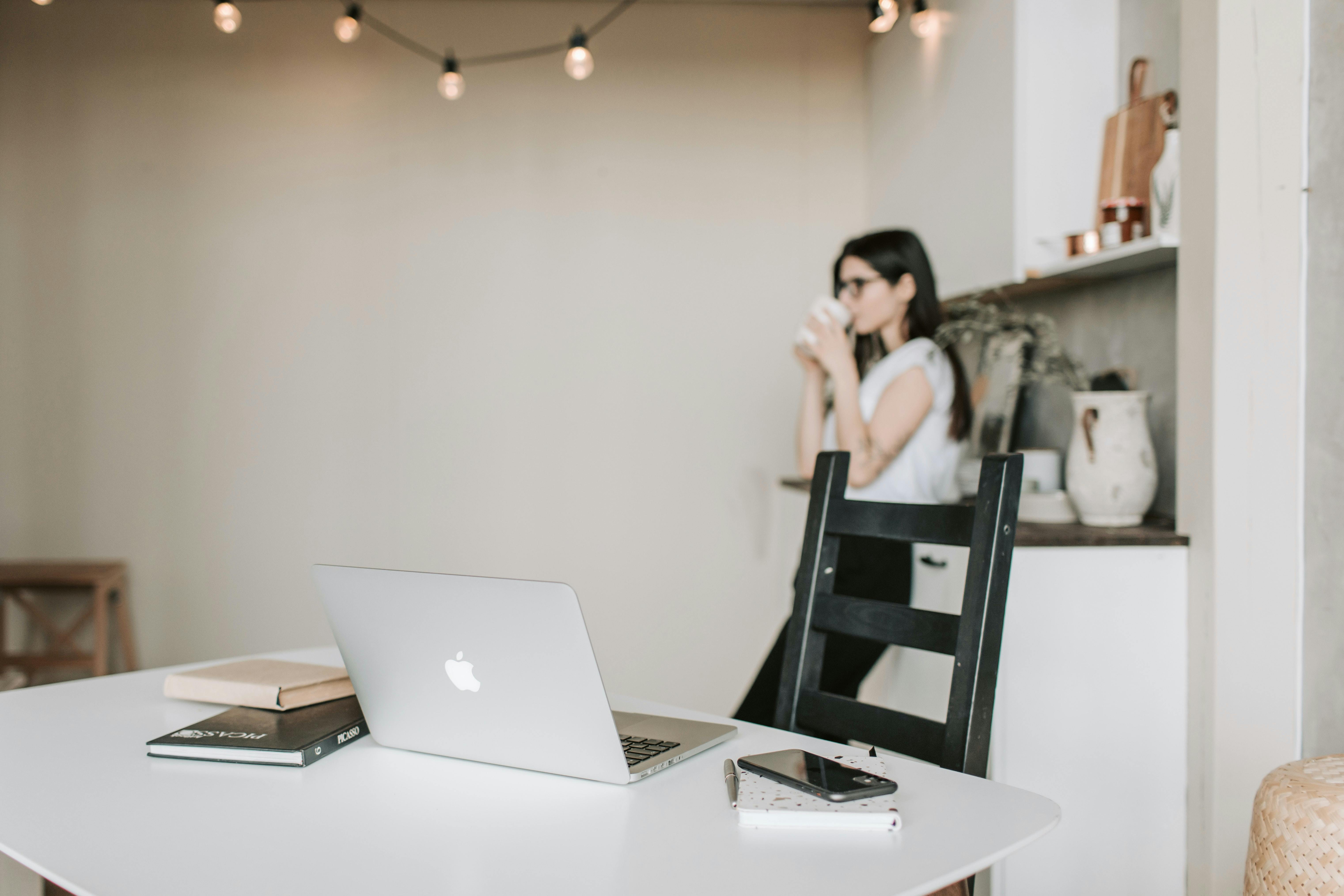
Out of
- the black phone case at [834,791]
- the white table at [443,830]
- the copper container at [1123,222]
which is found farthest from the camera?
the copper container at [1123,222]

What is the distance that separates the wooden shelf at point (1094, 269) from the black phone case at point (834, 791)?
4.64 feet

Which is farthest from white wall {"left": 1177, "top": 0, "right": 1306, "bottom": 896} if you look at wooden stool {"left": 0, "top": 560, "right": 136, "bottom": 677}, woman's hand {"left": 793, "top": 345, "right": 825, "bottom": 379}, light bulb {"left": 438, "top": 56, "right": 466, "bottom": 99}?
wooden stool {"left": 0, "top": 560, "right": 136, "bottom": 677}

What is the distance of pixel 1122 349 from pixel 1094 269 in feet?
0.89

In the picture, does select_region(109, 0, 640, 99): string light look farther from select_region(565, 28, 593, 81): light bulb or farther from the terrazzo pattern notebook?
the terrazzo pattern notebook

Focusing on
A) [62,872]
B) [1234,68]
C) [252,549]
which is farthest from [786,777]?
[252,549]

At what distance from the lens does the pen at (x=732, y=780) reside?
0.89 m

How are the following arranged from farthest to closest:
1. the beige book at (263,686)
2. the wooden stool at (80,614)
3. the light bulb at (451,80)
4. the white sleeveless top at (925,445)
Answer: the wooden stool at (80,614), the light bulb at (451,80), the white sleeveless top at (925,445), the beige book at (263,686)

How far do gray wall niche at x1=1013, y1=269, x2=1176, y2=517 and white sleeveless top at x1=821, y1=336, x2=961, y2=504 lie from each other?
1.47 feet

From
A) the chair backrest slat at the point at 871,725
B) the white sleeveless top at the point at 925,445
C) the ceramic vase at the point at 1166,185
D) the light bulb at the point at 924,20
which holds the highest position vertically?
the light bulb at the point at 924,20

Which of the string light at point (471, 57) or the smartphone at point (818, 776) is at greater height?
the string light at point (471, 57)

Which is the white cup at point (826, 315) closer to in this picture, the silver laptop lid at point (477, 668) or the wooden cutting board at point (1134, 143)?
the wooden cutting board at point (1134, 143)

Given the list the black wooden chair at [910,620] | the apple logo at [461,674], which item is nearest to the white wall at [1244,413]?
the black wooden chair at [910,620]

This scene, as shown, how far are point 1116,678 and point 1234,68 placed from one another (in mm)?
1127

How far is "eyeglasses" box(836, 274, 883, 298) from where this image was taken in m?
2.27
